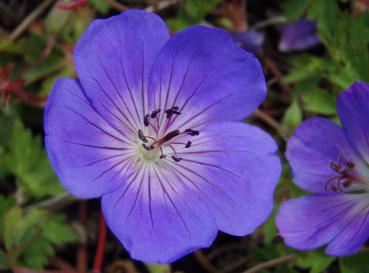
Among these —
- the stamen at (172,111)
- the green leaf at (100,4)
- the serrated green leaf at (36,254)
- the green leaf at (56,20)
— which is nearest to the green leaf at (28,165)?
the serrated green leaf at (36,254)

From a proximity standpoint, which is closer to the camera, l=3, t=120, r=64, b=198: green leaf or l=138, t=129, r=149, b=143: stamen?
l=138, t=129, r=149, b=143: stamen

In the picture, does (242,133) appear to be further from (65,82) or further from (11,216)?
(11,216)

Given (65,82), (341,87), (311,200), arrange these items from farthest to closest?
(341,87) → (311,200) → (65,82)

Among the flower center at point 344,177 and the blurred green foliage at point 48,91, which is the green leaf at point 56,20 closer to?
the blurred green foliage at point 48,91

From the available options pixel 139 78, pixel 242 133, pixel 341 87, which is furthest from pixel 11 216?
pixel 341 87

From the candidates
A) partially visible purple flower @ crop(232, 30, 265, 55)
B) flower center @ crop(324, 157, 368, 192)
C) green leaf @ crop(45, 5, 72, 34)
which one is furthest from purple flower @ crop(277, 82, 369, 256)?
green leaf @ crop(45, 5, 72, 34)

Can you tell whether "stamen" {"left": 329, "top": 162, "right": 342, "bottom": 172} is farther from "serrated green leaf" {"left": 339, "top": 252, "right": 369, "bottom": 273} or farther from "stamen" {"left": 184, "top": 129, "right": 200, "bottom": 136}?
"stamen" {"left": 184, "top": 129, "right": 200, "bottom": 136}
